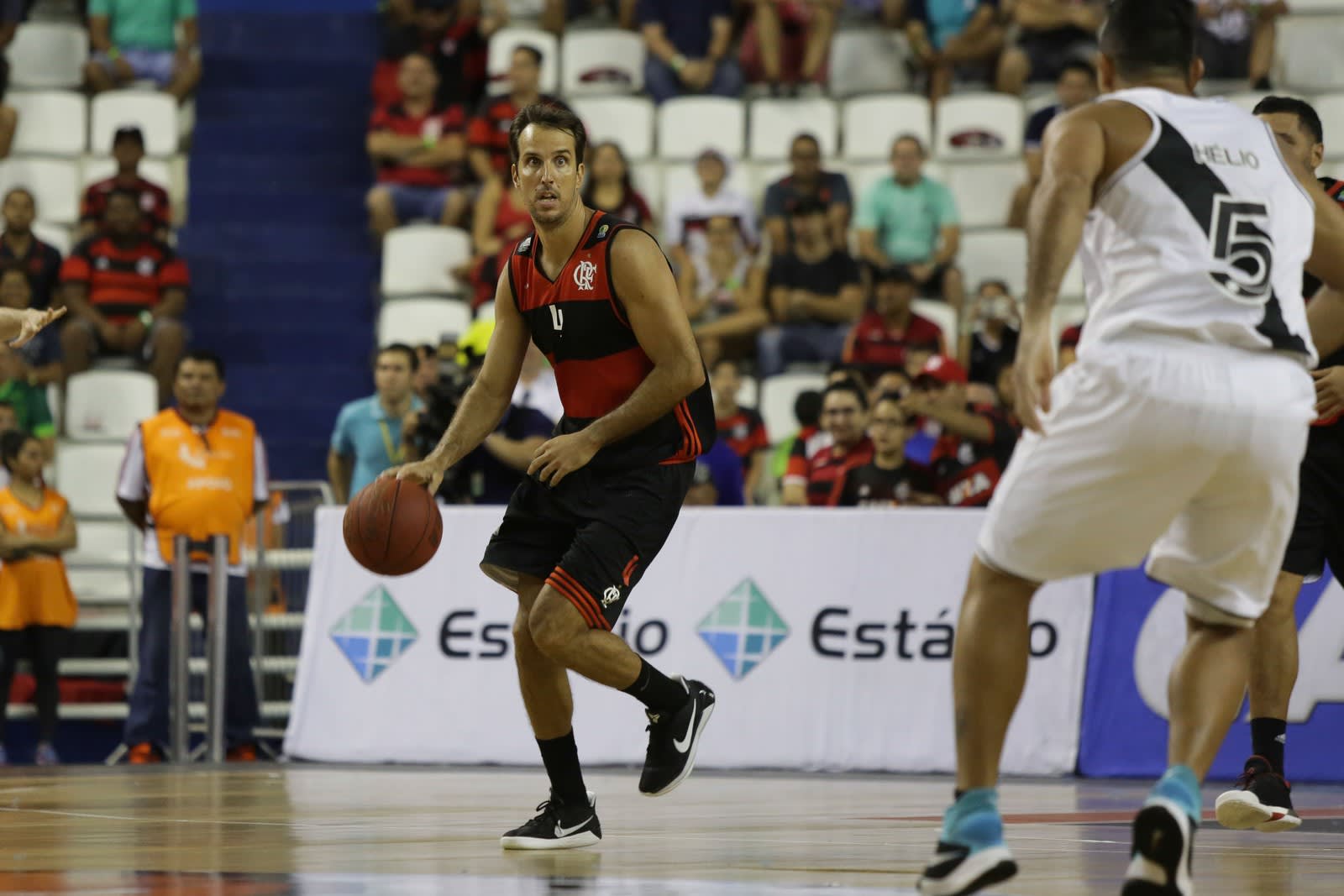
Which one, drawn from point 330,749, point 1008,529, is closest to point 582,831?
point 1008,529

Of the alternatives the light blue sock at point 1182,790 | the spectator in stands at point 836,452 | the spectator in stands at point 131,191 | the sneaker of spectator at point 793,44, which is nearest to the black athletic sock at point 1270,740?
the light blue sock at point 1182,790

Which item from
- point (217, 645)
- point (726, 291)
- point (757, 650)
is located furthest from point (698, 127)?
point (757, 650)

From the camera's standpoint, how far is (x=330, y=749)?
1110 cm

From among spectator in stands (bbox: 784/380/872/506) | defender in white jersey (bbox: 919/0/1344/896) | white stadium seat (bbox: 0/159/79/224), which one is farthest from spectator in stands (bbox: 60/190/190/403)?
defender in white jersey (bbox: 919/0/1344/896)

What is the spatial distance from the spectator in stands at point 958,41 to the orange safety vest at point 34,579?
7.67m

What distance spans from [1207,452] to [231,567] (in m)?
8.30

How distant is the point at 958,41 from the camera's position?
52.3 feet

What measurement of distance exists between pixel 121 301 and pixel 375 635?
4839 millimetres

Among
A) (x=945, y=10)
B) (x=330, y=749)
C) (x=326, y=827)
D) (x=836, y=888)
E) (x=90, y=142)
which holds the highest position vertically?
(x=945, y=10)

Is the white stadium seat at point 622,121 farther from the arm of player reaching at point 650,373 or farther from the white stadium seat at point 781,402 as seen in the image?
the arm of player reaching at point 650,373

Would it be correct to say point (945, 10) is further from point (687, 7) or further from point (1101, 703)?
point (1101, 703)

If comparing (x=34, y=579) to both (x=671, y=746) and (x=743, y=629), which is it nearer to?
(x=743, y=629)

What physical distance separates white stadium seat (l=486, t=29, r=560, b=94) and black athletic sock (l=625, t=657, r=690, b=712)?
10.1 meters

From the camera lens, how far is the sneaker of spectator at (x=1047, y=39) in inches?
608
